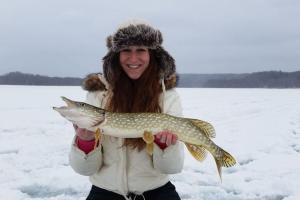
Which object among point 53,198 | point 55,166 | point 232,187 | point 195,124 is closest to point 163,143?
point 195,124

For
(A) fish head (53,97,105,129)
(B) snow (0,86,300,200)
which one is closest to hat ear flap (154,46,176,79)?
(A) fish head (53,97,105,129)

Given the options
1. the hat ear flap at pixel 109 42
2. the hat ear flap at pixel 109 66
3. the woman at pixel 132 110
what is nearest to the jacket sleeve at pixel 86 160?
the woman at pixel 132 110

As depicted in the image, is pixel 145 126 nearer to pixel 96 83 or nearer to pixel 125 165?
pixel 125 165

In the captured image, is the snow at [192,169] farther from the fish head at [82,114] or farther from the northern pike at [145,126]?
the fish head at [82,114]

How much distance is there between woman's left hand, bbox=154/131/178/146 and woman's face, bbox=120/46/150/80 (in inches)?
18.4

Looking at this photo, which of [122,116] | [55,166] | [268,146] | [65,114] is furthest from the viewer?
[268,146]

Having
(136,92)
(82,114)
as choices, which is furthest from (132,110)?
(82,114)

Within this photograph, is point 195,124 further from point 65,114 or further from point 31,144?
point 31,144

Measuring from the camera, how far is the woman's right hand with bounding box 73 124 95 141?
2982mm

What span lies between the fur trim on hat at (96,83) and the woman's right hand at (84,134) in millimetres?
383

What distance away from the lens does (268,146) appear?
900cm

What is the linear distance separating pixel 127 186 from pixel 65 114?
72cm

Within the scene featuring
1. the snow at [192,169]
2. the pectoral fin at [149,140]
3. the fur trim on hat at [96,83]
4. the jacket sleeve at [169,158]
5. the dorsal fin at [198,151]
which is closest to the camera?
the pectoral fin at [149,140]

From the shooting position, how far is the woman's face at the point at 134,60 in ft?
10.5
